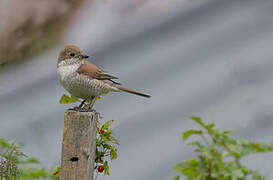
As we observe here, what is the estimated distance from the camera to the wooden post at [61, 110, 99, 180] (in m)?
1.76

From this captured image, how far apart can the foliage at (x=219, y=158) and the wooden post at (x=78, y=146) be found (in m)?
0.64

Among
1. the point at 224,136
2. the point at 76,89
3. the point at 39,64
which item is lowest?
the point at 224,136

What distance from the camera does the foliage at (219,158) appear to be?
116 cm

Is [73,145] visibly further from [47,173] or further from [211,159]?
[211,159]

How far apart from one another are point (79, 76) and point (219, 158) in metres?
1.22

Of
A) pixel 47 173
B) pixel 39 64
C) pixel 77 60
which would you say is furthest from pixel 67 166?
pixel 39 64

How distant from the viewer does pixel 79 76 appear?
223 cm

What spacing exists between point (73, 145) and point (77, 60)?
27.5 inches

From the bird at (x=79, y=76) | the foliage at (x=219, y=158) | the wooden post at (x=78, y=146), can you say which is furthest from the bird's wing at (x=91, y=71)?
the foliage at (x=219, y=158)

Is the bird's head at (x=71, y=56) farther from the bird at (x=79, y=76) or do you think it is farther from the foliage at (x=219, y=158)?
the foliage at (x=219, y=158)

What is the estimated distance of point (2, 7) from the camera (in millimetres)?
2971

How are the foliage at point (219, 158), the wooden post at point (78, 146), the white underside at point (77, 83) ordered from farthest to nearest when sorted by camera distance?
the white underside at point (77, 83)
the wooden post at point (78, 146)
the foliage at point (219, 158)

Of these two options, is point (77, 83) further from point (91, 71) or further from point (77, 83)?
point (91, 71)

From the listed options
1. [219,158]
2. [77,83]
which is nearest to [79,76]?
[77,83]
